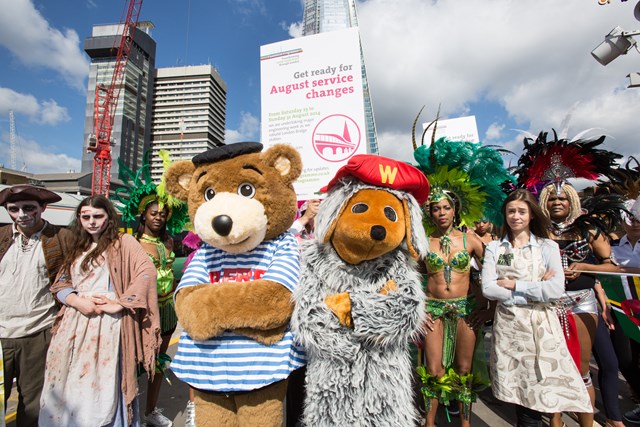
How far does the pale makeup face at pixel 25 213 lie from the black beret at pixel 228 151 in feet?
4.75

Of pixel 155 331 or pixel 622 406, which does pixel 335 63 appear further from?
pixel 622 406

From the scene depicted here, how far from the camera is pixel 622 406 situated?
313cm

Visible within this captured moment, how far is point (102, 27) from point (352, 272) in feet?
348

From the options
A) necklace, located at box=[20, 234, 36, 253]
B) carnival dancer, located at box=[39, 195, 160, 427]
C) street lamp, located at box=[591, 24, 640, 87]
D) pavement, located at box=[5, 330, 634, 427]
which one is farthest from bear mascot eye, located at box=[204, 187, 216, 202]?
street lamp, located at box=[591, 24, 640, 87]

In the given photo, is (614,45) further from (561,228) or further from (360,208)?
(360,208)

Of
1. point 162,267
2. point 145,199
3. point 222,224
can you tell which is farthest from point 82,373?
point 145,199

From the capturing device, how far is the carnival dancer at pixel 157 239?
2834 mm

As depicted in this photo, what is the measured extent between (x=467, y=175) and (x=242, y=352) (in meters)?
2.33

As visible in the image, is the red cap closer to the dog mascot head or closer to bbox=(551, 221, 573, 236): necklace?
the dog mascot head

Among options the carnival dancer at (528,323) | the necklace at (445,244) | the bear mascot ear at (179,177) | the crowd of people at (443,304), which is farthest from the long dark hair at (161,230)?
the carnival dancer at (528,323)

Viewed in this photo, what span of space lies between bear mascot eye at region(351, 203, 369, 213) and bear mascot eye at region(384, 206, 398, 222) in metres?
0.10

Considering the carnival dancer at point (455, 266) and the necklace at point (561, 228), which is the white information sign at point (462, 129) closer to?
the carnival dancer at point (455, 266)

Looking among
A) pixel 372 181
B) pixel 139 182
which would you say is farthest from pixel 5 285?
pixel 372 181

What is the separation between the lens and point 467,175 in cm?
280
